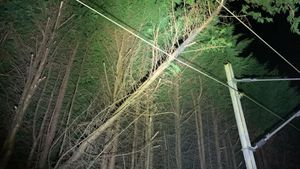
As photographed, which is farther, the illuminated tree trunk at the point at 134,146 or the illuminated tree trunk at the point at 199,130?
the illuminated tree trunk at the point at 199,130

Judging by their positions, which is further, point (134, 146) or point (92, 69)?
point (134, 146)

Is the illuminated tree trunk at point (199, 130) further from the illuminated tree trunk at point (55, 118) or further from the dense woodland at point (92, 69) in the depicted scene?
the illuminated tree trunk at point (55, 118)

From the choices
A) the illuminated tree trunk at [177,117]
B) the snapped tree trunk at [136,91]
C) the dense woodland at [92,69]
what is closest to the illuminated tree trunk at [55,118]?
the dense woodland at [92,69]

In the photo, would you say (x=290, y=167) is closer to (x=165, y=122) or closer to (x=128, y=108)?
(x=165, y=122)

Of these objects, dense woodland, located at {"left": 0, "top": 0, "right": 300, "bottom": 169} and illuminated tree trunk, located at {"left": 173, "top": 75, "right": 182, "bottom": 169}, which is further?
illuminated tree trunk, located at {"left": 173, "top": 75, "right": 182, "bottom": 169}

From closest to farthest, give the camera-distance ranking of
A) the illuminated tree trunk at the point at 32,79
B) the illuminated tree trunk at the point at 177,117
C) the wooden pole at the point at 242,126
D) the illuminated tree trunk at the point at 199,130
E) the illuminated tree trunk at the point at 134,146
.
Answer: the illuminated tree trunk at the point at 32,79 < the wooden pole at the point at 242,126 < the illuminated tree trunk at the point at 134,146 < the illuminated tree trunk at the point at 177,117 < the illuminated tree trunk at the point at 199,130

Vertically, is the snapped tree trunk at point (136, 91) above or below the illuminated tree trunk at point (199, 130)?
below

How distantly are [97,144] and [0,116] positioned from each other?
142 cm

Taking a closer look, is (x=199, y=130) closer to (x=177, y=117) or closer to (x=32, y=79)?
(x=177, y=117)

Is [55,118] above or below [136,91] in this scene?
below

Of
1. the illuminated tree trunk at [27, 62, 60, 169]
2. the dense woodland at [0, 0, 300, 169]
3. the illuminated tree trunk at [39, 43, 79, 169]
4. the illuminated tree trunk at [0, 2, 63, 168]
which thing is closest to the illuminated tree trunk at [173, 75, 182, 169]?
the dense woodland at [0, 0, 300, 169]

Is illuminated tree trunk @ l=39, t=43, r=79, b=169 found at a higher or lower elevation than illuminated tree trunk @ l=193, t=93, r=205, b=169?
Answer: lower

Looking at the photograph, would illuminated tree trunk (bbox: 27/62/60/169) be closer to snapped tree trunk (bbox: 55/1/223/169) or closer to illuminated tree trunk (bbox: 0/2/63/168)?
illuminated tree trunk (bbox: 0/2/63/168)

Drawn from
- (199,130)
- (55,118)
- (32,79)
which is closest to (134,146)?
(55,118)
